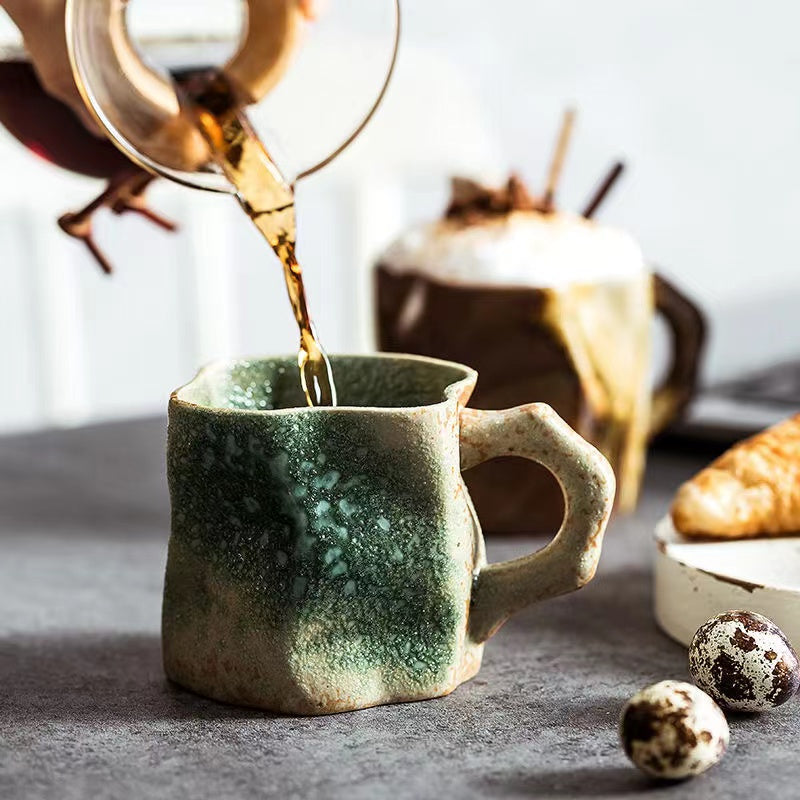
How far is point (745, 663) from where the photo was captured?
20.6 inches

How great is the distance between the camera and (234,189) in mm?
619

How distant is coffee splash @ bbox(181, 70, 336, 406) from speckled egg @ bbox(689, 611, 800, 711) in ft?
0.66

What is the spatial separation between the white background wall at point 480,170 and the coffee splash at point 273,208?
1.28 metres

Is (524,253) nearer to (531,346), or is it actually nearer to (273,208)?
(531,346)

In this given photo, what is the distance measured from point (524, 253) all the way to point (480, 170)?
45.2 inches

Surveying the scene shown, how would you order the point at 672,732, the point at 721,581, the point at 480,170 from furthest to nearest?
1. the point at 480,170
2. the point at 721,581
3. the point at 672,732

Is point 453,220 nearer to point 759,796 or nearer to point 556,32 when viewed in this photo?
point 759,796

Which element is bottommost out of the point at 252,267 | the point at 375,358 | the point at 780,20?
the point at 252,267

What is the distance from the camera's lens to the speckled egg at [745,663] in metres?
0.52

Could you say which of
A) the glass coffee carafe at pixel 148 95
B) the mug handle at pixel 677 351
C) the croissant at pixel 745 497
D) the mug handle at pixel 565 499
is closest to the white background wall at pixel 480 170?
the mug handle at pixel 677 351

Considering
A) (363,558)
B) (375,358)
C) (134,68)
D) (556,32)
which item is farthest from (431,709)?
(556,32)

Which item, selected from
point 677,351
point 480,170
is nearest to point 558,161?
point 677,351

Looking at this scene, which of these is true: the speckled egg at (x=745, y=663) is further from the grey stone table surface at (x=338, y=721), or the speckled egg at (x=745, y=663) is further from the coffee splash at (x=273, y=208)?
the coffee splash at (x=273, y=208)

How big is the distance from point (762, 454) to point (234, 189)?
0.31 metres
